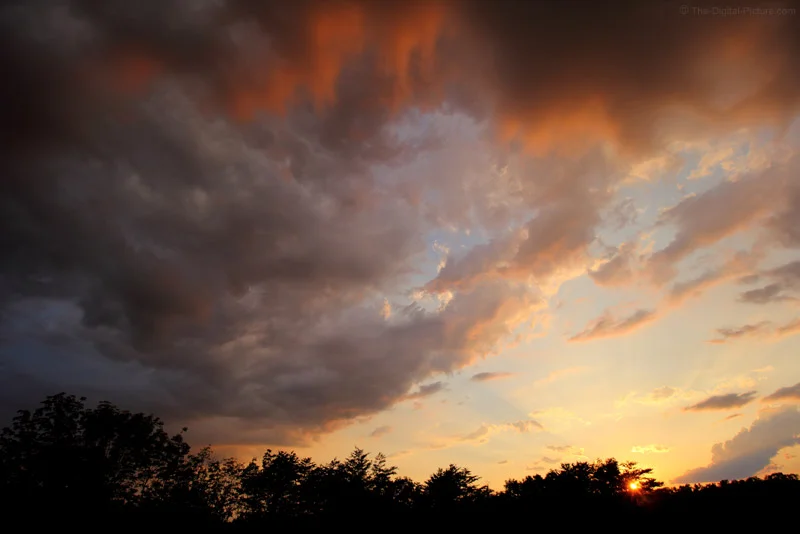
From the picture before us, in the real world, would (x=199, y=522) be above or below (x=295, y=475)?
below

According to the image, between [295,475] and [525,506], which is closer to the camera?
[525,506]

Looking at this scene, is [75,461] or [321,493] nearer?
[75,461]

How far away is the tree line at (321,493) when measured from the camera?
38469 millimetres

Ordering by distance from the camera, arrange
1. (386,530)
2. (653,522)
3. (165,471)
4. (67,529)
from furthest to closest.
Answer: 1. (165,471)
2. (386,530)
3. (67,529)
4. (653,522)

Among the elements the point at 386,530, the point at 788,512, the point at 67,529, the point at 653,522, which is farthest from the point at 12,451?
the point at 788,512

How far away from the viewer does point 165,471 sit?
5634cm

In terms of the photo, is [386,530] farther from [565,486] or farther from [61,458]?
[61,458]

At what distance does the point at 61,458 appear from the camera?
45.8 metres

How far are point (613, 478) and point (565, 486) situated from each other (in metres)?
8.33

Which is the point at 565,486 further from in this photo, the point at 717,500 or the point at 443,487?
the point at 717,500

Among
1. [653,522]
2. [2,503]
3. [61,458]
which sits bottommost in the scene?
[653,522]

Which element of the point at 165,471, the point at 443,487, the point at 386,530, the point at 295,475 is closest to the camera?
the point at 386,530

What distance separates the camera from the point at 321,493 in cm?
6575

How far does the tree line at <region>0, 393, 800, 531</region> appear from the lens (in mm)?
38469
